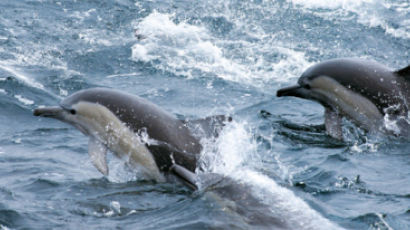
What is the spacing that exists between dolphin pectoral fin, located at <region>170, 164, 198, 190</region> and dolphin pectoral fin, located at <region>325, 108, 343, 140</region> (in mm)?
4159

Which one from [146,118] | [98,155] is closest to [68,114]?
[98,155]

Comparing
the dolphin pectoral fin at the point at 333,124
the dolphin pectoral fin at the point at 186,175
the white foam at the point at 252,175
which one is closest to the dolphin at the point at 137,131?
the white foam at the point at 252,175

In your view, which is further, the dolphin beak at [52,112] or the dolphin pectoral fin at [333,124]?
the dolphin pectoral fin at [333,124]

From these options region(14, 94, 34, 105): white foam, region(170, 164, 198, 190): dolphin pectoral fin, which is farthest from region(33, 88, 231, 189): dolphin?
region(14, 94, 34, 105): white foam

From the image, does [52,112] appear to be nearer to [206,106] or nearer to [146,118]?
[146,118]

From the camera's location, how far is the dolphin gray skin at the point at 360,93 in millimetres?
11227

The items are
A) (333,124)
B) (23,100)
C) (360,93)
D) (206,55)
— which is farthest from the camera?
(206,55)

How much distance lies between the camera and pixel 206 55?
17.0 meters

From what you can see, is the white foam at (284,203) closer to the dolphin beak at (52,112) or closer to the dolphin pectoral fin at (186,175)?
the dolphin pectoral fin at (186,175)

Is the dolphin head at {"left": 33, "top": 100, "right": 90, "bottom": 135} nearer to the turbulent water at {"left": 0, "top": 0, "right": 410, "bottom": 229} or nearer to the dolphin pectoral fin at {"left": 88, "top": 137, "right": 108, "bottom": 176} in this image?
the dolphin pectoral fin at {"left": 88, "top": 137, "right": 108, "bottom": 176}

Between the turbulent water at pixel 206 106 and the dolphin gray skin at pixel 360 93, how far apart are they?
0.29 metres

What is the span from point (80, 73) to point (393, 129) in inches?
285

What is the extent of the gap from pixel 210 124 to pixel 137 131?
1.00 meters

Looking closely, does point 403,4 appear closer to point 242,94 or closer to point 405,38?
point 405,38
